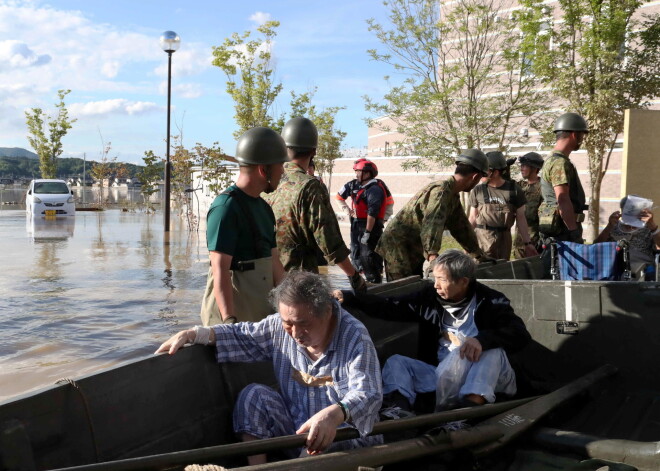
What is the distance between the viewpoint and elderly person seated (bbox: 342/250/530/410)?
3.70m

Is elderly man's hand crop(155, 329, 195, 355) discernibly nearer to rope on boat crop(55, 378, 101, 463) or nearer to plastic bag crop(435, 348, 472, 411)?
rope on boat crop(55, 378, 101, 463)

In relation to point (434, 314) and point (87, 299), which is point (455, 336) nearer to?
point (434, 314)

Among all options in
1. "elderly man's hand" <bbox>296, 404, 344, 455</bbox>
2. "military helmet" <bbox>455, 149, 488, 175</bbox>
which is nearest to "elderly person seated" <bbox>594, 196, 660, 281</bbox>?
"military helmet" <bbox>455, 149, 488, 175</bbox>

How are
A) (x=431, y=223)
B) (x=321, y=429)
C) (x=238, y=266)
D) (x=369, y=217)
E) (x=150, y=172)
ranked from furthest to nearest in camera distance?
1. (x=150, y=172)
2. (x=369, y=217)
3. (x=431, y=223)
4. (x=238, y=266)
5. (x=321, y=429)

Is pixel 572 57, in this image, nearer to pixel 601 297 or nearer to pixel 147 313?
pixel 147 313

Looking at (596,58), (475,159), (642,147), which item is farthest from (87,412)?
(596,58)

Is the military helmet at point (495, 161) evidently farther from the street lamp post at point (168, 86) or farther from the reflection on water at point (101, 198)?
the reflection on water at point (101, 198)

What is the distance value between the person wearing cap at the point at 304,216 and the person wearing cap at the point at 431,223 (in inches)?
37.3

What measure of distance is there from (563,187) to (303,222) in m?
2.88

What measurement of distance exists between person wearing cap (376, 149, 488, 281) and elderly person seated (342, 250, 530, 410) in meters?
0.90

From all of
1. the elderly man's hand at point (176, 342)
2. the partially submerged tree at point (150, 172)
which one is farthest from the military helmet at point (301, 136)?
the partially submerged tree at point (150, 172)

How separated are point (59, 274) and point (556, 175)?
840 cm

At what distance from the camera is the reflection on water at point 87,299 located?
6.39m

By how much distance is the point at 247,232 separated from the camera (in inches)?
152
